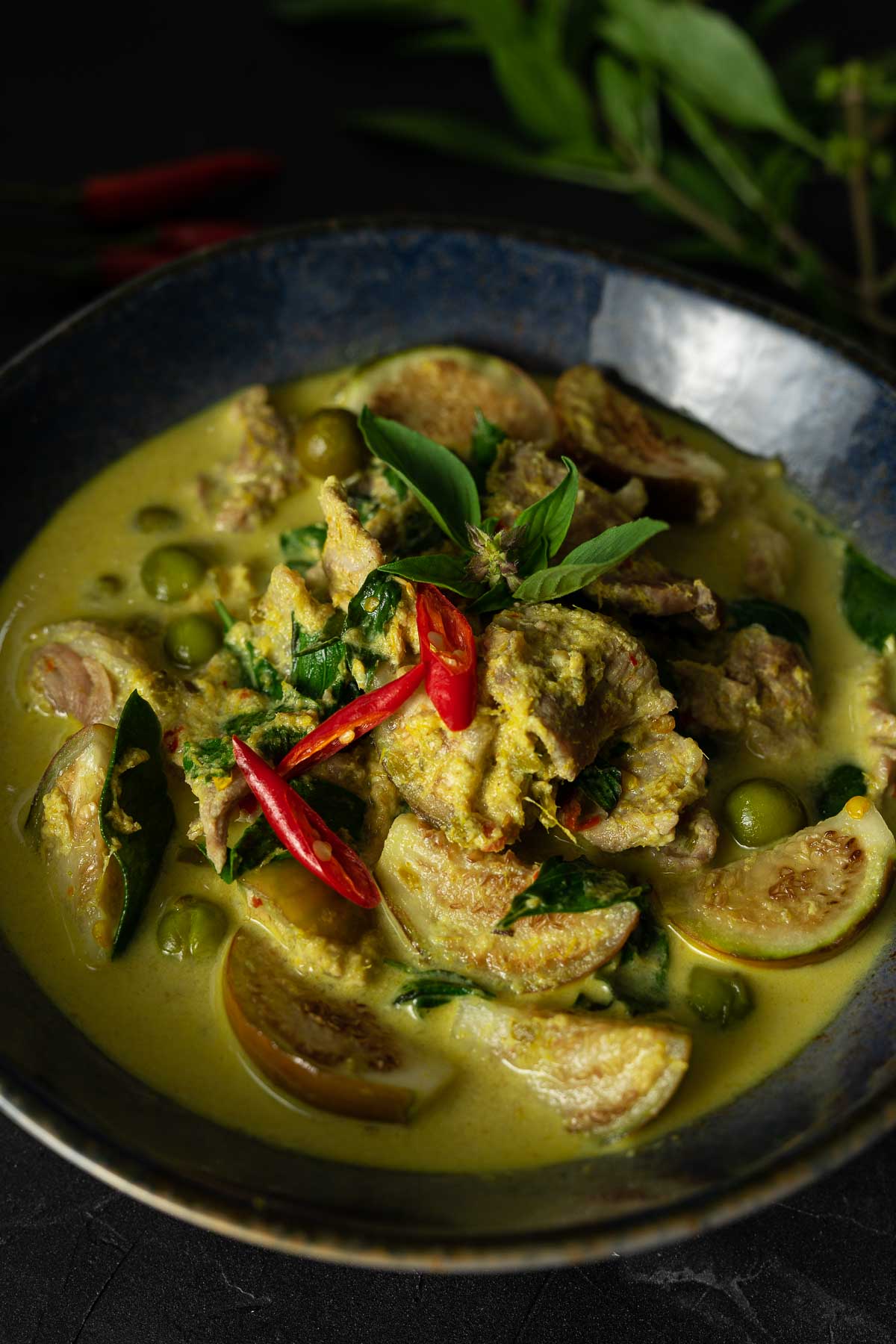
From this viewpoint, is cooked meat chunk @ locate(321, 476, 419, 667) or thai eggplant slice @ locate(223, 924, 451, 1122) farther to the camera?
cooked meat chunk @ locate(321, 476, 419, 667)

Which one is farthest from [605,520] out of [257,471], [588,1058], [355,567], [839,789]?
[588,1058]

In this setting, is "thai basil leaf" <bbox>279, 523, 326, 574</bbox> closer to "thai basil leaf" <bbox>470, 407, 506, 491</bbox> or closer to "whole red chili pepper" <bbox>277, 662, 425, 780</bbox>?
"thai basil leaf" <bbox>470, 407, 506, 491</bbox>

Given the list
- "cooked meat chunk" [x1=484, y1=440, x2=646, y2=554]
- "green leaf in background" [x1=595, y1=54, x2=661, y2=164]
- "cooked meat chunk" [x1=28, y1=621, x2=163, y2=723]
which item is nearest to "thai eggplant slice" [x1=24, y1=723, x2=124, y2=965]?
"cooked meat chunk" [x1=28, y1=621, x2=163, y2=723]

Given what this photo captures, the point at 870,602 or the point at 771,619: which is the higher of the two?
the point at 870,602

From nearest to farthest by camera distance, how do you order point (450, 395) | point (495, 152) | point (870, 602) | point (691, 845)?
point (691, 845), point (870, 602), point (450, 395), point (495, 152)

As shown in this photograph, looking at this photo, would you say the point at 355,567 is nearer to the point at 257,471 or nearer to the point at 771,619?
the point at 257,471
